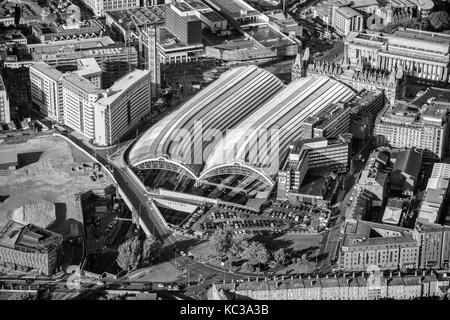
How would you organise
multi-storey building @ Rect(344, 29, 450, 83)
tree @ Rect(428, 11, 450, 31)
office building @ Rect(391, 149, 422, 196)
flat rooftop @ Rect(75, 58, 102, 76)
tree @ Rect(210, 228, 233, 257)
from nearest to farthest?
tree @ Rect(210, 228, 233, 257) < office building @ Rect(391, 149, 422, 196) < flat rooftop @ Rect(75, 58, 102, 76) < multi-storey building @ Rect(344, 29, 450, 83) < tree @ Rect(428, 11, 450, 31)

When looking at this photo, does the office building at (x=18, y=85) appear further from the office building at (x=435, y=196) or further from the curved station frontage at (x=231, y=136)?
the office building at (x=435, y=196)

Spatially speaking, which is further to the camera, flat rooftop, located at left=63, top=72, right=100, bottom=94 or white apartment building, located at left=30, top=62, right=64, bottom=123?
white apartment building, located at left=30, top=62, right=64, bottom=123

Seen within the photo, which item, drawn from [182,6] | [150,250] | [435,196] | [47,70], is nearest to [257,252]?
[150,250]

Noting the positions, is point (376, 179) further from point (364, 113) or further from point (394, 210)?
point (364, 113)

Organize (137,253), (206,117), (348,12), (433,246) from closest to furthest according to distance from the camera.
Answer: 1. (137,253)
2. (433,246)
3. (206,117)
4. (348,12)

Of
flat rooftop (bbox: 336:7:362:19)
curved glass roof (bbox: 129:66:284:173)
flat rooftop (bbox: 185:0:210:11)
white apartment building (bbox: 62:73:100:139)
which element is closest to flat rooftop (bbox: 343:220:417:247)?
curved glass roof (bbox: 129:66:284:173)

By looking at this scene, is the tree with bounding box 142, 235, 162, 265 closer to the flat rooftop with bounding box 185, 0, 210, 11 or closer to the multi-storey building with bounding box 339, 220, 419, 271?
the multi-storey building with bounding box 339, 220, 419, 271
